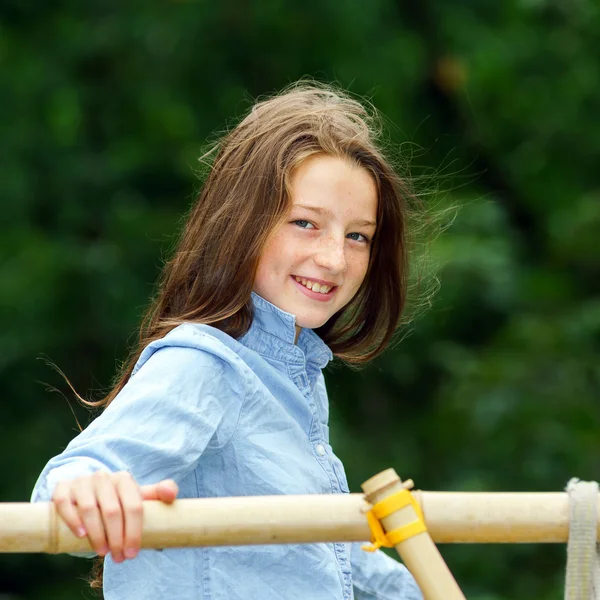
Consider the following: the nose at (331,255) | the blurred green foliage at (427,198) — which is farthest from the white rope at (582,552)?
the blurred green foliage at (427,198)

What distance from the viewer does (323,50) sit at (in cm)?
411

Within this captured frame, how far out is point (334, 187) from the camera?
1.32m

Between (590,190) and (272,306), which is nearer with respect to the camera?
(272,306)

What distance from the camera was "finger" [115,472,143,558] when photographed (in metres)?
0.85

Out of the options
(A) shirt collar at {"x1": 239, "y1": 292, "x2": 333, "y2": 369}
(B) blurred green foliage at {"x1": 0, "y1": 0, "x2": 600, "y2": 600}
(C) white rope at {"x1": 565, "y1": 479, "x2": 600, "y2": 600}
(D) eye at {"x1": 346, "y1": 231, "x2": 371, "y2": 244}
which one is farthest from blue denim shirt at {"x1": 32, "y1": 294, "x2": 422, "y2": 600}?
(B) blurred green foliage at {"x1": 0, "y1": 0, "x2": 600, "y2": 600}

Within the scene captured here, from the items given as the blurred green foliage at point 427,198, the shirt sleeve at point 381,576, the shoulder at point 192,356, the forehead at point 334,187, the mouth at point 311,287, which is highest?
the blurred green foliage at point 427,198

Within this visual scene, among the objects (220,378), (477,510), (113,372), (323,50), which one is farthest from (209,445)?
(323,50)

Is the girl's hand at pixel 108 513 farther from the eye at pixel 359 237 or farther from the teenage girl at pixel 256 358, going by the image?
the eye at pixel 359 237

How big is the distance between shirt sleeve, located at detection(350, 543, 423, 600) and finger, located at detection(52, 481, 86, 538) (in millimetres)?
637

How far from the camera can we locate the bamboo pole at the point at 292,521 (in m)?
0.85

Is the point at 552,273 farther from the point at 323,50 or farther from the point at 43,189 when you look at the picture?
the point at 43,189

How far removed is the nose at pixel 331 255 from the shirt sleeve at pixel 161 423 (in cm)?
19

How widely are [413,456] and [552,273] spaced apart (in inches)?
34.6

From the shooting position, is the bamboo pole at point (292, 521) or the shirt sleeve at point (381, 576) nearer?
the bamboo pole at point (292, 521)
